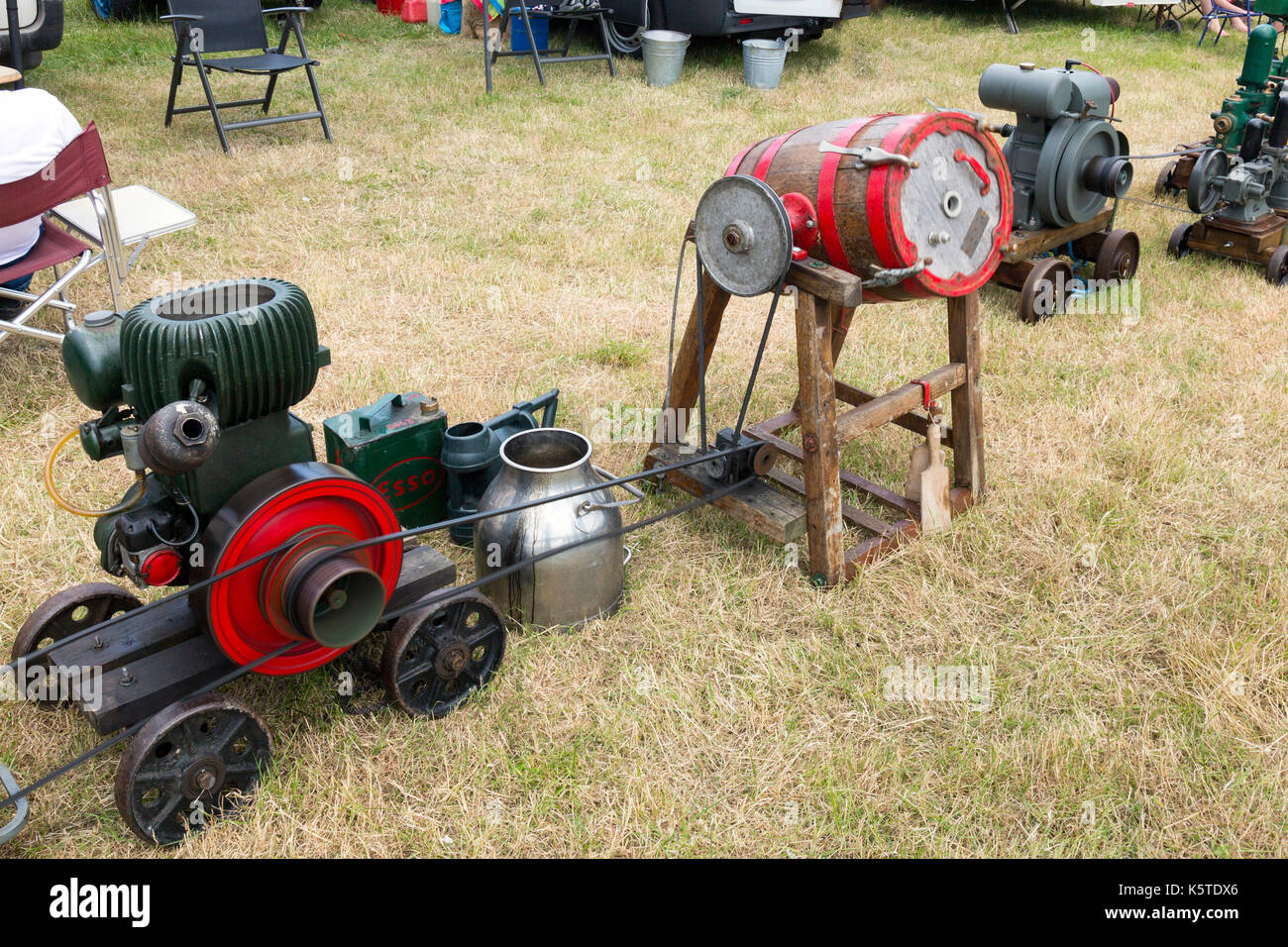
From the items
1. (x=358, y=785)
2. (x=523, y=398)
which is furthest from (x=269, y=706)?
(x=523, y=398)

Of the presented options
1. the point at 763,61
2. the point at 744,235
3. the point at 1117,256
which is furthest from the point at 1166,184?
the point at 744,235

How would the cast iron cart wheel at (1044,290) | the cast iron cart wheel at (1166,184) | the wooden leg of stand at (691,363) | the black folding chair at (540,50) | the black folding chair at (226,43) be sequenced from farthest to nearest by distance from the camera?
1. the black folding chair at (540,50)
2. the black folding chair at (226,43)
3. the cast iron cart wheel at (1166,184)
4. the cast iron cart wheel at (1044,290)
5. the wooden leg of stand at (691,363)

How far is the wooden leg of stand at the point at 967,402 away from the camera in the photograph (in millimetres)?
3670

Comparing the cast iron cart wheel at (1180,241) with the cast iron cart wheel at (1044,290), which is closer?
the cast iron cart wheel at (1044,290)

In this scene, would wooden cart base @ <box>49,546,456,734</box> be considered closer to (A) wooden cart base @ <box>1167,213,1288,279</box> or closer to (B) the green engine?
(B) the green engine

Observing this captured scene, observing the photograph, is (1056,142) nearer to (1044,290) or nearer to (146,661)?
(1044,290)

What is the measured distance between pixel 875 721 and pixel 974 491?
127 centimetres

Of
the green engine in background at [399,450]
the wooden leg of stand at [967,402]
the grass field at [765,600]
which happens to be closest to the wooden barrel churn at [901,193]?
the wooden leg of stand at [967,402]

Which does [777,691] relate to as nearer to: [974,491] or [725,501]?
[725,501]

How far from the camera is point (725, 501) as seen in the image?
11.9ft

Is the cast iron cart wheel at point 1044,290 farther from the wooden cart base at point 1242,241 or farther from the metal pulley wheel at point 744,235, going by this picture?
the metal pulley wheel at point 744,235

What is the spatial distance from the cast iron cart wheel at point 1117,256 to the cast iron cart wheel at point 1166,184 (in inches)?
76.5

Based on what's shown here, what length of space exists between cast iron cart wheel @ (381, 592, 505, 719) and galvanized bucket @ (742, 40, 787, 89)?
8.27 m

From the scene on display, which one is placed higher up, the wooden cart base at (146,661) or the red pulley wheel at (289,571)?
the red pulley wheel at (289,571)
